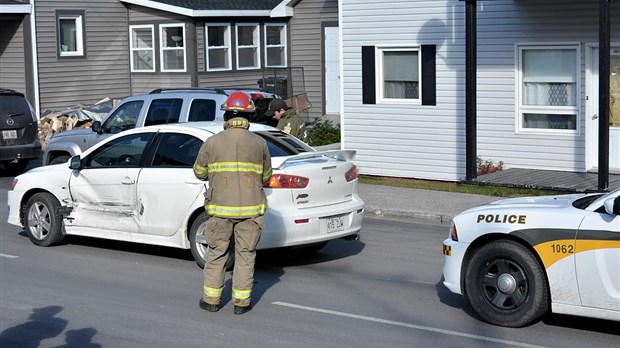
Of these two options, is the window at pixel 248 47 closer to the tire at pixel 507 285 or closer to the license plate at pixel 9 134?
the license plate at pixel 9 134

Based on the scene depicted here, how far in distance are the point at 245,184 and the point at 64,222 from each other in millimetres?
4098

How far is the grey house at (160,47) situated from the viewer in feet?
94.7

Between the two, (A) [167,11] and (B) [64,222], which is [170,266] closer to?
(B) [64,222]

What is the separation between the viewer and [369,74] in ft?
60.8

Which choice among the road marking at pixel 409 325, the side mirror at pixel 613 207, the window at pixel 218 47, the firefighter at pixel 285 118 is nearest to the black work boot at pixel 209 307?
the road marking at pixel 409 325

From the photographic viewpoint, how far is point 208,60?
1203 inches

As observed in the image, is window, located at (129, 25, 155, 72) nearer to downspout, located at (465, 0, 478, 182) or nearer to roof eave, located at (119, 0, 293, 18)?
roof eave, located at (119, 0, 293, 18)

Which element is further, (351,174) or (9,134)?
(9,134)

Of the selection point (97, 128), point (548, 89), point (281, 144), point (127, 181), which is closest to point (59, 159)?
point (97, 128)

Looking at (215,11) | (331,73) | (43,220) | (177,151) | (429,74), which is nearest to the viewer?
(177,151)

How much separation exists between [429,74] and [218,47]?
46.0ft

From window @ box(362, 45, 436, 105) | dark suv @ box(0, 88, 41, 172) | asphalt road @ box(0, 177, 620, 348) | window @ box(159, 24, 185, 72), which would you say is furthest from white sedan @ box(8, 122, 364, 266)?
window @ box(159, 24, 185, 72)

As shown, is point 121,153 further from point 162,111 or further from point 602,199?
point 602,199

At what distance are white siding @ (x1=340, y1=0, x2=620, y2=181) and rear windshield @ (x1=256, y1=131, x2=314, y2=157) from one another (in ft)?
21.8
